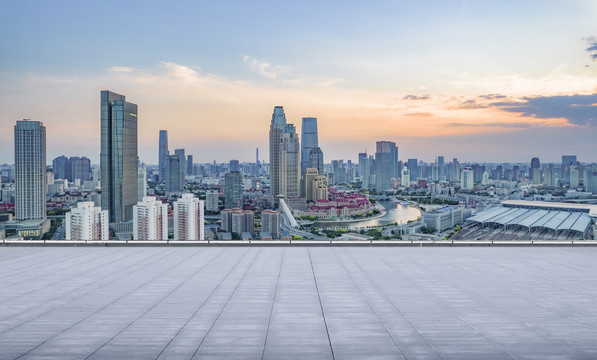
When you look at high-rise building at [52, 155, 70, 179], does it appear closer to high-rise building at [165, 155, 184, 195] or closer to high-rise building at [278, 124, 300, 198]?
high-rise building at [165, 155, 184, 195]

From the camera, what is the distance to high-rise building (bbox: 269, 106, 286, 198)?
54.7m

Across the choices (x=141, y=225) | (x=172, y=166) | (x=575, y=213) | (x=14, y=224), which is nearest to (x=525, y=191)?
(x=575, y=213)

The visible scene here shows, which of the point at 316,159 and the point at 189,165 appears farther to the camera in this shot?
the point at 189,165

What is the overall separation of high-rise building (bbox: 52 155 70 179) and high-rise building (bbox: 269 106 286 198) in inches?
1202

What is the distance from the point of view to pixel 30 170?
28750 millimetres

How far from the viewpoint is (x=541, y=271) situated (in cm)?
409

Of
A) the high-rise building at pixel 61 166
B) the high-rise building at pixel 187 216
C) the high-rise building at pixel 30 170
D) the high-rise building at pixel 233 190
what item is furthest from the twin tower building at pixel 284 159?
the high-rise building at pixel 61 166

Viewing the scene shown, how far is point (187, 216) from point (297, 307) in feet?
59.1

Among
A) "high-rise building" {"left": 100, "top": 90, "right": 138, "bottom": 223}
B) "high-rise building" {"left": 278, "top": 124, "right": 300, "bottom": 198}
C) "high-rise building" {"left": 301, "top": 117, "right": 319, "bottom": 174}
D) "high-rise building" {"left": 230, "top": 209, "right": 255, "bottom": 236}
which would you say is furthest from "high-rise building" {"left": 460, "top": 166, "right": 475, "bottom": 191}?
"high-rise building" {"left": 100, "top": 90, "right": 138, "bottom": 223}

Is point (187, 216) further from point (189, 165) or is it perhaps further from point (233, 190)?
point (189, 165)

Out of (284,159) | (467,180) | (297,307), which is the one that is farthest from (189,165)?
(297,307)

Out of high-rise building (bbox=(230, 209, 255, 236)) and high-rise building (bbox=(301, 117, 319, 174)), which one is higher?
high-rise building (bbox=(301, 117, 319, 174))

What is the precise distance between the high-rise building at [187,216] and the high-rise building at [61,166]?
2030 inches

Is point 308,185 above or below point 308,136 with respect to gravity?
below
